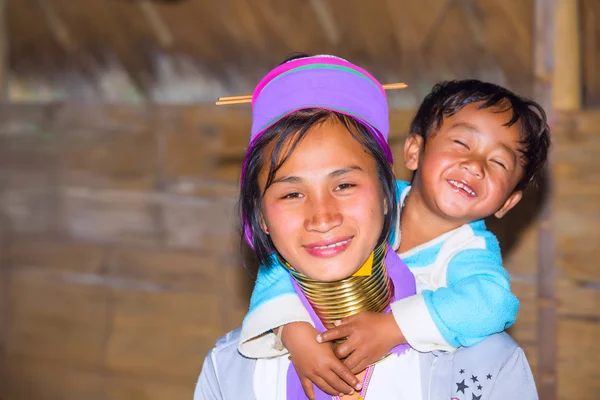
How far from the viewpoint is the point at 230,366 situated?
1605mm

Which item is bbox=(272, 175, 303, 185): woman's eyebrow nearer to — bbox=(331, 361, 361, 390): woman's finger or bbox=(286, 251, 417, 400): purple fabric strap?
bbox=(286, 251, 417, 400): purple fabric strap

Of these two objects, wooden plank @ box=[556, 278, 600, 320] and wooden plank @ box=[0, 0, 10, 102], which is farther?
wooden plank @ box=[0, 0, 10, 102]

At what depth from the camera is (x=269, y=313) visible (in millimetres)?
1510

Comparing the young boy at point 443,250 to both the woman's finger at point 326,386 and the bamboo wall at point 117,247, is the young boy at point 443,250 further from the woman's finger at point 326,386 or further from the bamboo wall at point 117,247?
the bamboo wall at point 117,247

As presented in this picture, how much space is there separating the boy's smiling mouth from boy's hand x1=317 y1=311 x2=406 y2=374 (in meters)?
0.33

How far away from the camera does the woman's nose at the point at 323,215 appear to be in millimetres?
1385

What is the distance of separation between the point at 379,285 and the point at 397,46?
6.23 ft

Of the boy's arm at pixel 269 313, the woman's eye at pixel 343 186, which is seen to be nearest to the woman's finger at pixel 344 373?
the boy's arm at pixel 269 313

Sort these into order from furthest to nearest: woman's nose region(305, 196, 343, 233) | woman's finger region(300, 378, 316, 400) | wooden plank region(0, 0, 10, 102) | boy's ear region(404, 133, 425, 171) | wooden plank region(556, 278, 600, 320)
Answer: wooden plank region(0, 0, 10, 102) → wooden plank region(556, 278, 600, 320) → boy's ear region(404, 133, 425, 171) → woman's finger region(300, 378, 316, 400) → woman's nose region(305, 196, 343, 233)

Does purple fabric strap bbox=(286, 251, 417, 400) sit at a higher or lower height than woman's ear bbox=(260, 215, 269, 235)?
lower

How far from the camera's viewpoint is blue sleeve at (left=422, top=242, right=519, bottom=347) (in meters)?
1.45

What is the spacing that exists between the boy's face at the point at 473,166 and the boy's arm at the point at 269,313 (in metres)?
0.36

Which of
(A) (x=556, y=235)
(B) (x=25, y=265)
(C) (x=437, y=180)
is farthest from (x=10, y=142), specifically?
(C) (x=437, y=180)

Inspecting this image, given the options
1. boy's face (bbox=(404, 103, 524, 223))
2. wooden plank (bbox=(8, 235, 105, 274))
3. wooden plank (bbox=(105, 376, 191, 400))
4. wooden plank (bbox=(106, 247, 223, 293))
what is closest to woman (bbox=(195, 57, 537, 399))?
boy's face (bbox=(404, 103, 524, 223))
